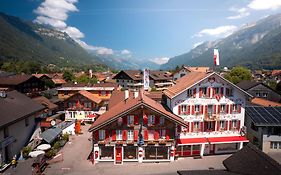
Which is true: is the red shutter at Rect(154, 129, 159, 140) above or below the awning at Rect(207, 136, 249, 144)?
above

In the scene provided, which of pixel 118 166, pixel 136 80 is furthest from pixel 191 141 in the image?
pixel 136 80

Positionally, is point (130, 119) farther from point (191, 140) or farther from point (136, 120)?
point (191, 140)

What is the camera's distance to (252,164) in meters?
15.7

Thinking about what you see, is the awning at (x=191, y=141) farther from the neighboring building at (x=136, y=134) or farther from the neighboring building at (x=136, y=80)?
the neighboring building at (x=136, y=80)

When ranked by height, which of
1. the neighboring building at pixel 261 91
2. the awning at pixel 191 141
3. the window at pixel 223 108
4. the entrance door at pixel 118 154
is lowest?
the entrance door at pixel 118 154

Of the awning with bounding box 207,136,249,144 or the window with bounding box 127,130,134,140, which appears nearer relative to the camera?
the window with bounding box 127,130,134,140

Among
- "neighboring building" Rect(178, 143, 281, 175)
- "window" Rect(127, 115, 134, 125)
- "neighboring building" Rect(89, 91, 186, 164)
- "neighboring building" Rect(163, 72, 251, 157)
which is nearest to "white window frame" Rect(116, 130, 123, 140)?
"neighboring building" Rect(89, 91, 186, 164)

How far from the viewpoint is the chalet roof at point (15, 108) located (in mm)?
A: 30528

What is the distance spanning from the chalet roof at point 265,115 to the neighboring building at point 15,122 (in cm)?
3418

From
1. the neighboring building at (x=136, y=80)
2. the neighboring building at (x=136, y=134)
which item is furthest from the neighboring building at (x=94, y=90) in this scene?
the neighboring building at (x=136, y=134)

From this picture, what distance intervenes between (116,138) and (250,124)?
72.3 feet

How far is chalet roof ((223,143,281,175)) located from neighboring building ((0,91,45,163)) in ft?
82.8

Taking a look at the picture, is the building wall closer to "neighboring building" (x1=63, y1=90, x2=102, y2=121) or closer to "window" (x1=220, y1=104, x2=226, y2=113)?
"window" (x1=220, y1=104, x2=226, y2=113)

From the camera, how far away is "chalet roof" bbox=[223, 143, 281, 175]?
47.9 ft
